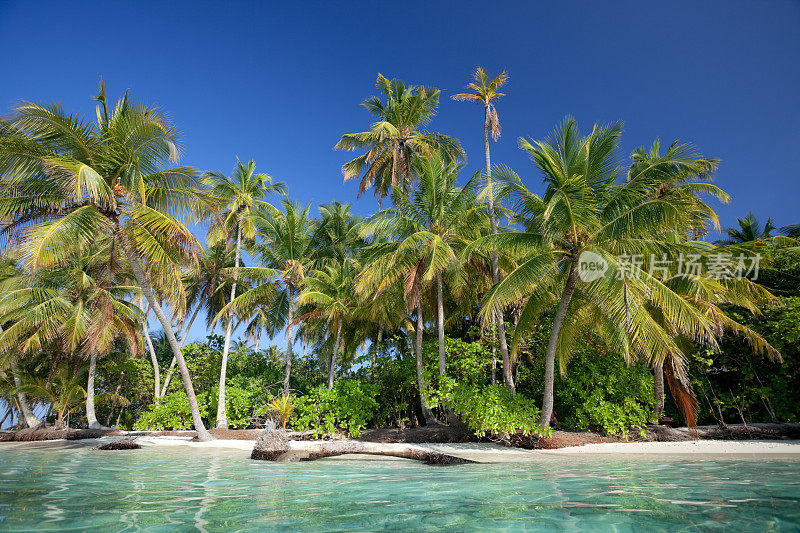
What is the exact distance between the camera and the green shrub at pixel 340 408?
14.1 metres

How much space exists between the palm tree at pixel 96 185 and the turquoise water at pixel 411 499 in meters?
6.06

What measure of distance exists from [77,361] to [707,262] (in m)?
24.0

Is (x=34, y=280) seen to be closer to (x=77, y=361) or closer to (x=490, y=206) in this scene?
(x=77, y=361)

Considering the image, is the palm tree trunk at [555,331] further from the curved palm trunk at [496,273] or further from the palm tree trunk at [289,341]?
the palm tree trunk at [289,341]

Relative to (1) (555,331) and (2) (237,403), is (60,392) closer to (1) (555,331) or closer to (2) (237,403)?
(2) (237,403)

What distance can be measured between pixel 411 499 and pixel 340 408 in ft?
35.6

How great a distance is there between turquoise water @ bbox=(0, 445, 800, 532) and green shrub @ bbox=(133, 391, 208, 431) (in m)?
12.2

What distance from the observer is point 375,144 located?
1814cm

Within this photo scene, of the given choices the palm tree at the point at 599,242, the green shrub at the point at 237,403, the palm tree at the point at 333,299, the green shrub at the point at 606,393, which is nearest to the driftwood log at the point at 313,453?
the palm tree at the point at 599,242

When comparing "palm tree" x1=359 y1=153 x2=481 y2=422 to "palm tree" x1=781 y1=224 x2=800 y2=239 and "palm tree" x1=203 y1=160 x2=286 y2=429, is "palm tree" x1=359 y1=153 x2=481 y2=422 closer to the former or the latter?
"palm tree" x1=203 y1=160 x2=286 y2=429

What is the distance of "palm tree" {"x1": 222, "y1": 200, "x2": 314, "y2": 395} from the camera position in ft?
57.8

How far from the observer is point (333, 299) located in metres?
15.9

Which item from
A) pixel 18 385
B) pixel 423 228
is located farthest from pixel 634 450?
pixel 18 385

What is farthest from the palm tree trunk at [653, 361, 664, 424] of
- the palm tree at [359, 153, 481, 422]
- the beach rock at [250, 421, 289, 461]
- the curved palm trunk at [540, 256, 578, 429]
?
the beach rock at [250, 421, 289, 461]
